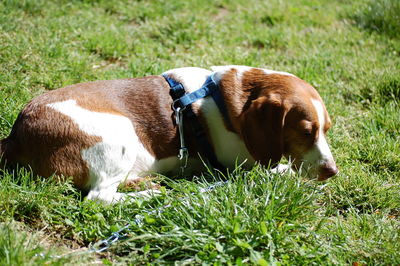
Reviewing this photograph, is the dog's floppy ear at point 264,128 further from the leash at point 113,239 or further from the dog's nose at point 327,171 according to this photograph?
the leash at point 113,239

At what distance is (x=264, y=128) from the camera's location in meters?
3.67

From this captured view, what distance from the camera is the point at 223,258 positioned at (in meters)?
2.78

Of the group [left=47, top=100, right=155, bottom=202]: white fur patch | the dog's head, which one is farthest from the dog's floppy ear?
[left=47, top=100, right=155, bottom=202]: white fur patch

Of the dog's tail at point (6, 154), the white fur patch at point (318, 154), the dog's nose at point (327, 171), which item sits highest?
the dog's tail at point (6, 154)

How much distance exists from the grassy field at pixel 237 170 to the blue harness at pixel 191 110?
248 millimetres

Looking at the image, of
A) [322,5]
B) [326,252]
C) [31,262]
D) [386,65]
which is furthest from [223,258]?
[322,5]

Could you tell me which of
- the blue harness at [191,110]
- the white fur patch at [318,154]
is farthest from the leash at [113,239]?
the white fur patch at [318,154]

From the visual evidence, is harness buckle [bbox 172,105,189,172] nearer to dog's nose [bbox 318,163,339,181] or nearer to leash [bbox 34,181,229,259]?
leash [bbox 34,181,229,259]

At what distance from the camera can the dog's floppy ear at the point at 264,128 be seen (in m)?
3.64

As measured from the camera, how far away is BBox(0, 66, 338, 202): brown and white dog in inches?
134

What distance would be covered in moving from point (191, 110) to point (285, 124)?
74 centimetres

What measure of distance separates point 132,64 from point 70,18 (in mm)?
1469

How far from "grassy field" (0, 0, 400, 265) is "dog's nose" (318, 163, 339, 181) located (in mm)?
80

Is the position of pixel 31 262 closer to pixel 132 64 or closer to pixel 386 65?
pixel 132 64
